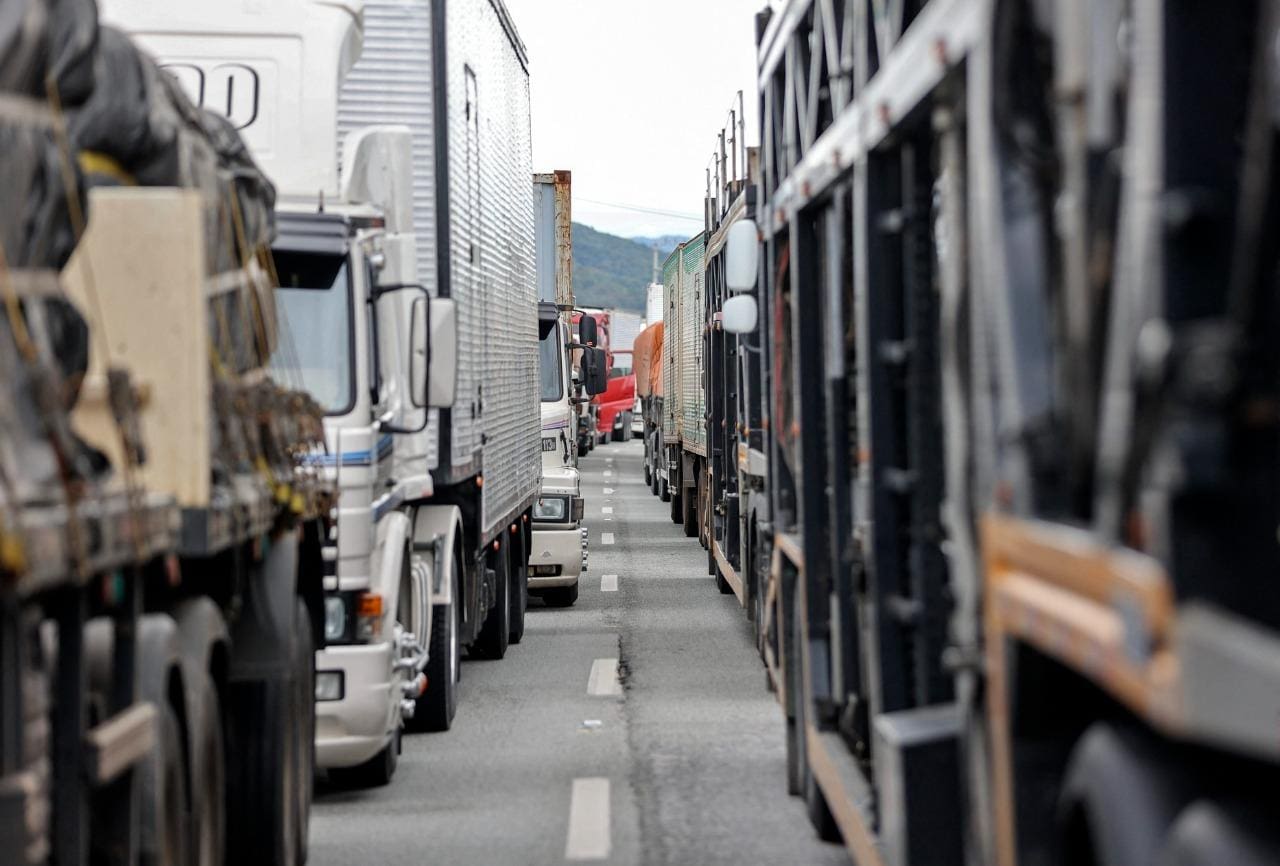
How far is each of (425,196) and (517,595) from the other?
543 cm

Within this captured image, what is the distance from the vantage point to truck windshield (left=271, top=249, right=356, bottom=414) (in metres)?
9.88

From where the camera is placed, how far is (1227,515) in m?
3.05

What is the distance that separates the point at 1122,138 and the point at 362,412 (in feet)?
22.2

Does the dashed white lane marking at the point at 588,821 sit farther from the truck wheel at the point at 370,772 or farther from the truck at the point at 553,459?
the truck at the point at 553,459

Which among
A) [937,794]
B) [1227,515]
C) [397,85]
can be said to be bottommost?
[937,794]

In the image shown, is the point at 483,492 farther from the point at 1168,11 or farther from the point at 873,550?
the point at 1168,11

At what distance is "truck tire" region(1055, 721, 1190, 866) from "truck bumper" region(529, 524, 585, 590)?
15.3m

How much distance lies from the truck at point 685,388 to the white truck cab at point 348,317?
1172 centimetres

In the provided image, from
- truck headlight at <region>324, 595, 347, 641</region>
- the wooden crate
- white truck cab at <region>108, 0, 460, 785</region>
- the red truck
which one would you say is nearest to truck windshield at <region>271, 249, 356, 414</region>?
white truck cab at <region>108, 0, 460, 785</region>

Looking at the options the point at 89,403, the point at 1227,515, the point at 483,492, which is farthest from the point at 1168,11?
the point at 483,492

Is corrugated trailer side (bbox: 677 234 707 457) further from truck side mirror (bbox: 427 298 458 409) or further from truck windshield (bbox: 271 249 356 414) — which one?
truck windshield (bbox: 271 249 356 414)

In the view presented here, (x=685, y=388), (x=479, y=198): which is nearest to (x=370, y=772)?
(x=479, y=198)

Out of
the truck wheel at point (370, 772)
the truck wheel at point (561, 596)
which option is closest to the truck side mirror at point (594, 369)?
the truck wheel at point (561, 596)

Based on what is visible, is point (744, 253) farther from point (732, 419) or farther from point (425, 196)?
point (732, 419)
